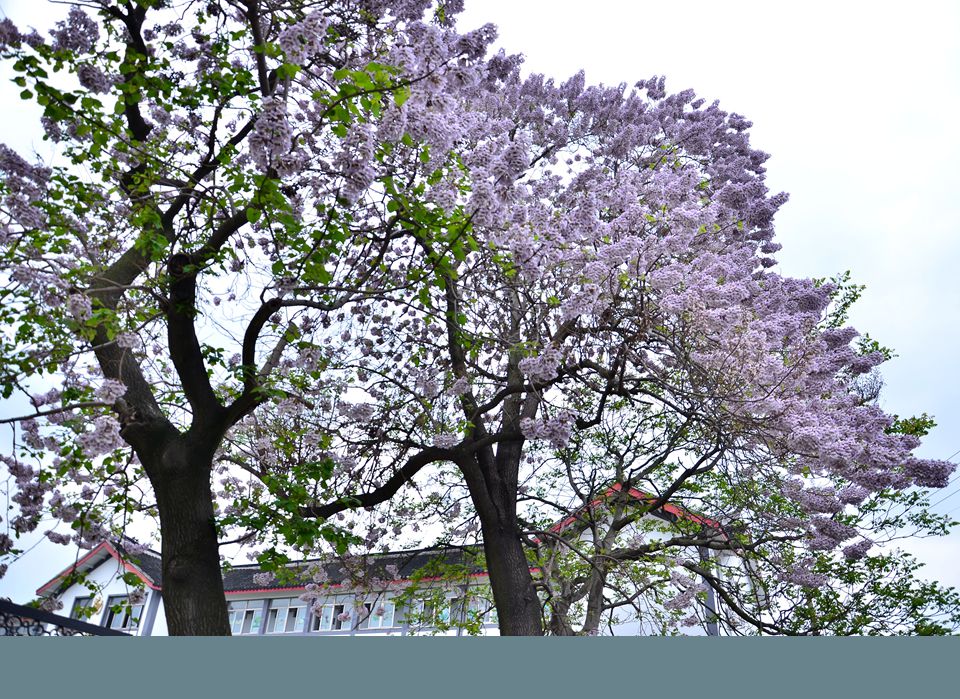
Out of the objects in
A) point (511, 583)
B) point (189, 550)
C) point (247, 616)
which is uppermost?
point (247, 616)

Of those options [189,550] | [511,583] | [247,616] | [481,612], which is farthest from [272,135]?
[247,616]

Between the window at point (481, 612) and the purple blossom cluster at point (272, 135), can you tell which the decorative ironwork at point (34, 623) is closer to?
the purple blossom cluster at point (272, 135)

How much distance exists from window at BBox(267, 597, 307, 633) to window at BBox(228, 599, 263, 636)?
274 mm

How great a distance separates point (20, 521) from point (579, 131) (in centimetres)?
719

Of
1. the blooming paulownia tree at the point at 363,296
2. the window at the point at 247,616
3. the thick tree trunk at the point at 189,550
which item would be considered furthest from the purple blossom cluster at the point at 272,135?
the window at the point at 247,616

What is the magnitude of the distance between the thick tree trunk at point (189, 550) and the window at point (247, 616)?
47.8ft

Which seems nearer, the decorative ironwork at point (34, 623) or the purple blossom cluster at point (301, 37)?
the decorative ironwork at point (34, 623)

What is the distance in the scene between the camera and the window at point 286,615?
18469mm

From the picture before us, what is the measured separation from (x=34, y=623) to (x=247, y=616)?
17.0m

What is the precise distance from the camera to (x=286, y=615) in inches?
736

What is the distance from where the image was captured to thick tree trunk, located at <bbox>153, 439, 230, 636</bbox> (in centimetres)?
531

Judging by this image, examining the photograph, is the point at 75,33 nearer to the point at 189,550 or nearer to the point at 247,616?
the point at 189,550

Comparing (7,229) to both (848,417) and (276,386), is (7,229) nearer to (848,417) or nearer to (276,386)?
(276,386)

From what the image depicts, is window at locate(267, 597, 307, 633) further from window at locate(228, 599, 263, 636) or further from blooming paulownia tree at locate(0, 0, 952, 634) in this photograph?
blooming paulownia tree at locate(0, 0, 952, 634)
